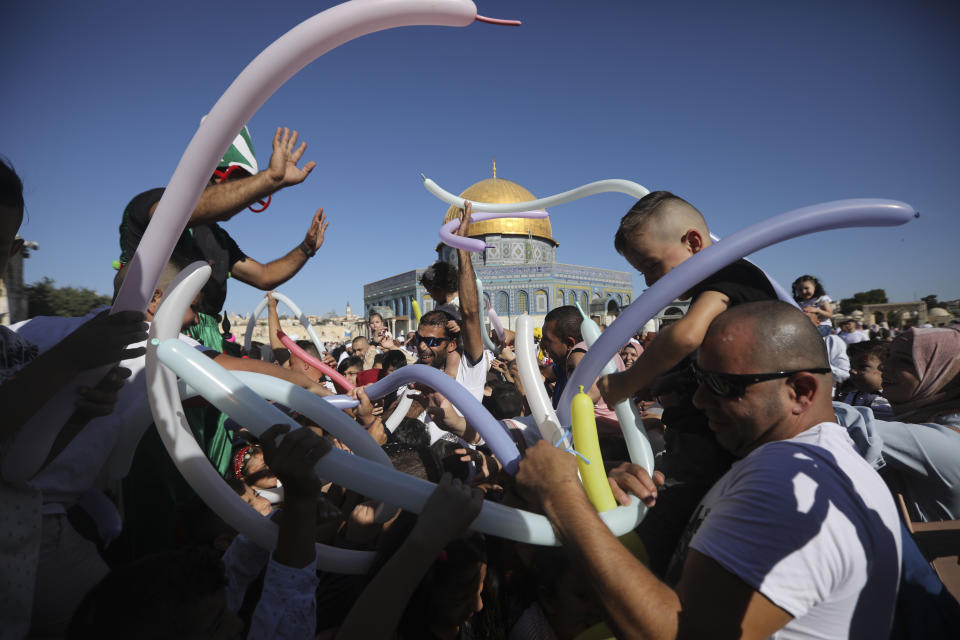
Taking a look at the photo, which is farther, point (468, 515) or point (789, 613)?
point (468, 515)

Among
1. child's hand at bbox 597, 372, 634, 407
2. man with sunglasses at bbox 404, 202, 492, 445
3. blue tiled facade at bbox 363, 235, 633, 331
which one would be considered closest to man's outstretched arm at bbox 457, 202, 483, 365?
man with sunglasses at bbox 404, 202, 492, 445

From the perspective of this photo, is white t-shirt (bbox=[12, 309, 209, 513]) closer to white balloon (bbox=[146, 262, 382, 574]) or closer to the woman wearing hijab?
white balloon (bbox=[146, 262, 382, 574])

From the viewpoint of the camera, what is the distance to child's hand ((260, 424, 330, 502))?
3.89ft

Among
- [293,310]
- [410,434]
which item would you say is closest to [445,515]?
[410,434]

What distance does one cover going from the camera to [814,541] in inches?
45.3

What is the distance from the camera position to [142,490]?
7.35ft

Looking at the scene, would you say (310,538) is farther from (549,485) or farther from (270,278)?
(270,278)

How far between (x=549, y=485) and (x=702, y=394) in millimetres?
633

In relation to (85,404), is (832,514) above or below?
below

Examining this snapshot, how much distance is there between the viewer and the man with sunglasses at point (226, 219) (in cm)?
166

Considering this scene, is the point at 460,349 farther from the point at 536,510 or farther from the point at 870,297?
the point at 870,297

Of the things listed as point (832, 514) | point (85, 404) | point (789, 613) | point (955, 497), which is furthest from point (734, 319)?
point (85, 404)

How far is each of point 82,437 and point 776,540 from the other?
2.11 metres

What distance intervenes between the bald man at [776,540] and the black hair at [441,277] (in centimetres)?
292
